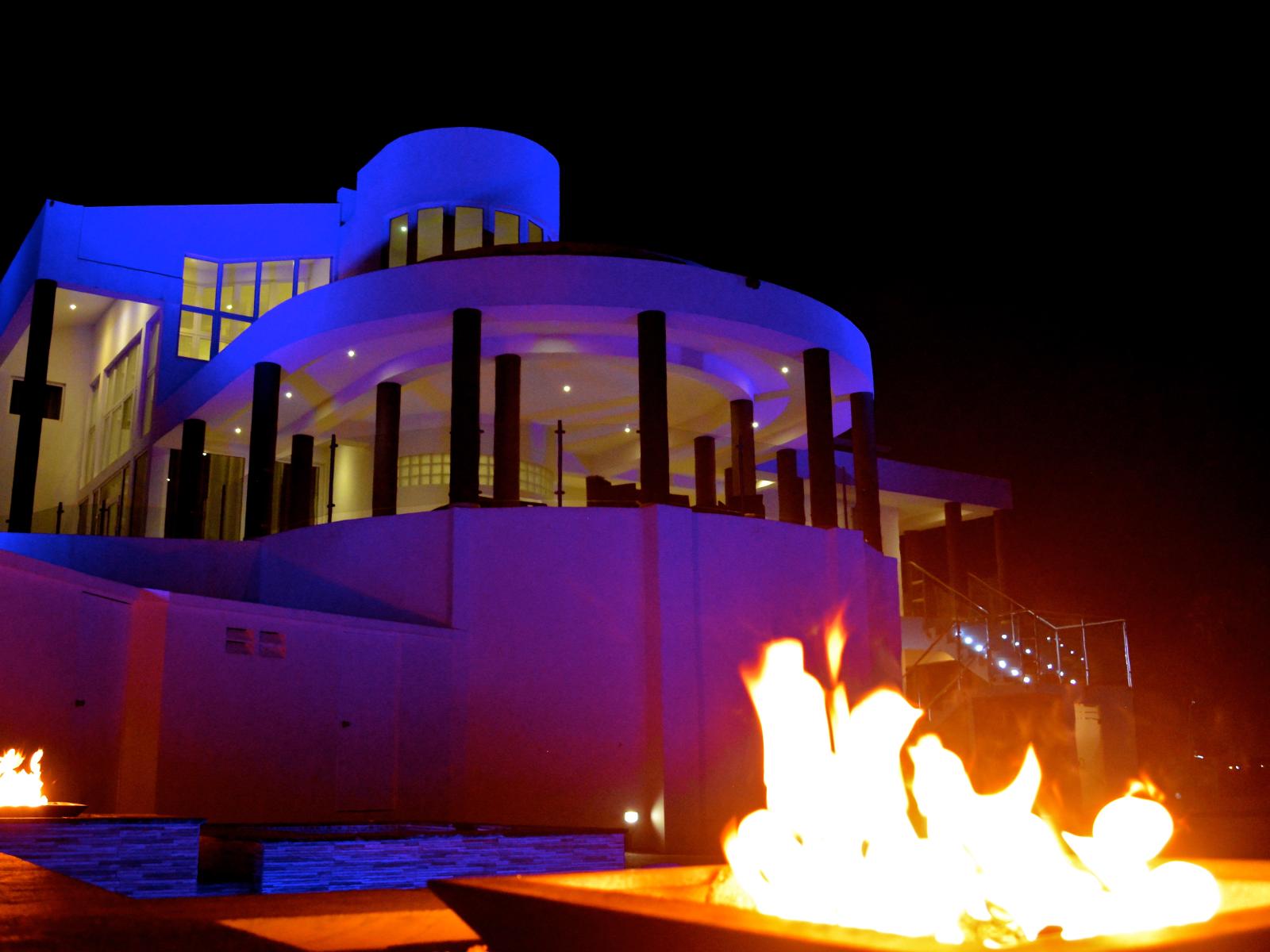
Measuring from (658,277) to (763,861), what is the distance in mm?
15901

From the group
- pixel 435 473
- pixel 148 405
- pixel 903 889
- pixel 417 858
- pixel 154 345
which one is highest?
pixel 154 345

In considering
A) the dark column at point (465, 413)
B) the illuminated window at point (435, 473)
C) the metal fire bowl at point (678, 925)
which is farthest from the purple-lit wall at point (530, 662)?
the metal fire bowl at point (678, 925)

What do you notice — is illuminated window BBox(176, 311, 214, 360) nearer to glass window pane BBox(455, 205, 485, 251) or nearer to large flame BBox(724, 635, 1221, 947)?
glass window pane BBox(455, 205, 485, 251)

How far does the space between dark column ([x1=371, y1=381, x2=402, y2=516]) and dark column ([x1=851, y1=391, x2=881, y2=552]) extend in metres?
8.74

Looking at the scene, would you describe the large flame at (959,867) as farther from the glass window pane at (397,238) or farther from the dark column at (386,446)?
the glass window pane at (397,238)

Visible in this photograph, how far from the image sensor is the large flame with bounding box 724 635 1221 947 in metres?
3.84

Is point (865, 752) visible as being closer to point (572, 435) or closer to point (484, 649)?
point (484, 649)

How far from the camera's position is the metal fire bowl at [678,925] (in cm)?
279

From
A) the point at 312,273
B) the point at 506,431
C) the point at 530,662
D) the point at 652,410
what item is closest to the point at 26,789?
the point at 530,662

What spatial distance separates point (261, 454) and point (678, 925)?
1983cm

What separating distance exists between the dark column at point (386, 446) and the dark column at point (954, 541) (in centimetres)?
1699

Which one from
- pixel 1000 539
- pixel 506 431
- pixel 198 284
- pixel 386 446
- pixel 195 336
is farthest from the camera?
pixel 1000 539

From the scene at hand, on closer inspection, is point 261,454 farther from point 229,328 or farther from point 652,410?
point 229,328

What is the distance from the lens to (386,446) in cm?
2233
